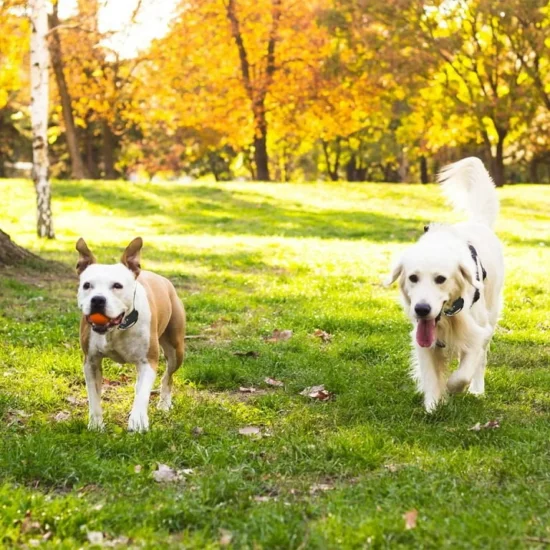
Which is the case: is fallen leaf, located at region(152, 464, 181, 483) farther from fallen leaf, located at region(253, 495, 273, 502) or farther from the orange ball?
the orange ball

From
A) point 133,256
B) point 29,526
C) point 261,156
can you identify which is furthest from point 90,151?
point 29,526

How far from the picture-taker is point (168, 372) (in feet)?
18.6

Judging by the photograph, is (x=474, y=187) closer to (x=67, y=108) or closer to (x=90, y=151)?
(x=67, y=108)

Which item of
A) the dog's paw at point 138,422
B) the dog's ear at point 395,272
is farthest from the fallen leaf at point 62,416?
the dog's ear at point 395,272

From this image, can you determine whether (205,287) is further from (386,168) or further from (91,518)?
(386,168)

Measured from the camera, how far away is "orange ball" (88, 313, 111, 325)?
15.2ft

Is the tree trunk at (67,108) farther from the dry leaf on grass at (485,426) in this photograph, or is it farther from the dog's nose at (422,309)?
the dry leaf on grass at (485,426)

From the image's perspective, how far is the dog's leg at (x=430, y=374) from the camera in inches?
212

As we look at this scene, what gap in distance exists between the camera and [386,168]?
5356 centimetres

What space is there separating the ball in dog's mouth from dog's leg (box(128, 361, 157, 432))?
441mm

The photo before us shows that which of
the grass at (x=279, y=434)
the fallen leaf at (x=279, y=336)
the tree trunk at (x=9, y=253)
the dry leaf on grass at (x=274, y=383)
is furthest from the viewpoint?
the tree trunk at (x=9, y=253)

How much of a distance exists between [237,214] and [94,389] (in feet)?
52.3

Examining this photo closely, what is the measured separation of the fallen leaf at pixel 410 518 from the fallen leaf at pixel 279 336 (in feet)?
13.2

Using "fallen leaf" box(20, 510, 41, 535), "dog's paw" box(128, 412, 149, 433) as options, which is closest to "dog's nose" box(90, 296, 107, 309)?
"dog's paw" box(128, 412, 149, 433)
